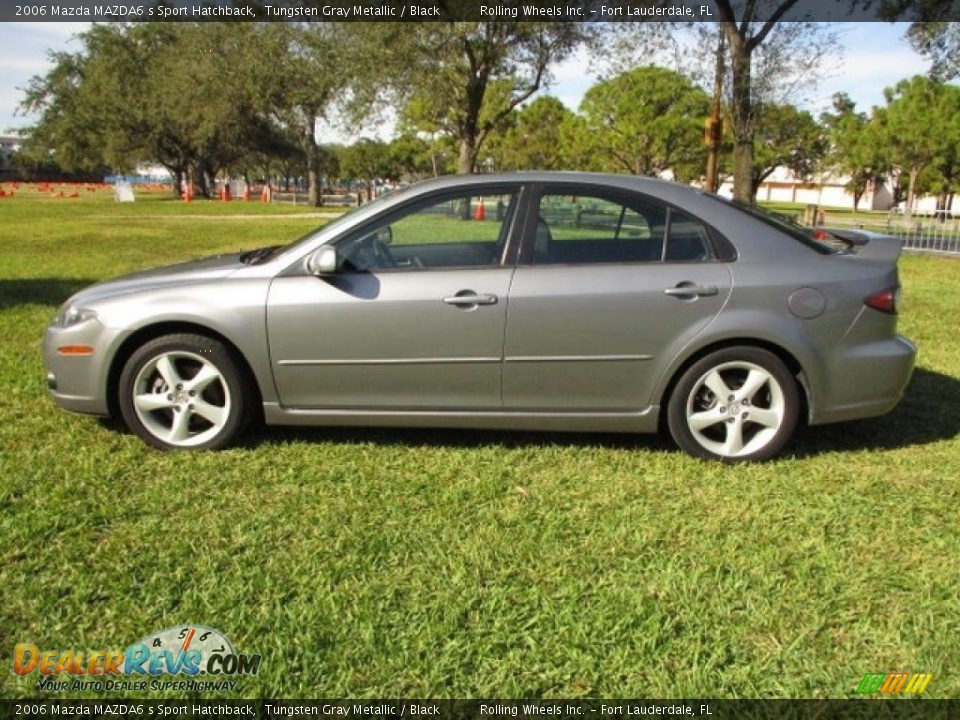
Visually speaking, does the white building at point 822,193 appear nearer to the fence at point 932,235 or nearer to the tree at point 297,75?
the tree at point 297,75

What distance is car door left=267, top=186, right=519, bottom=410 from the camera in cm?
361

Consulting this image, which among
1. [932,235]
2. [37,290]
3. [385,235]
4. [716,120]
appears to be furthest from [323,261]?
[932,235]

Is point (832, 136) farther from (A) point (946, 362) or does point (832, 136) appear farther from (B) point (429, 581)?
(B) point (429, 581)

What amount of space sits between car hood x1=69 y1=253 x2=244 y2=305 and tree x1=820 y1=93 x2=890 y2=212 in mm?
48935

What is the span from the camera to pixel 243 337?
3.68 metres

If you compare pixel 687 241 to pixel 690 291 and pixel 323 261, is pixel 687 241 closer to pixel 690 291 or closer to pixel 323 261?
pixel 690 291

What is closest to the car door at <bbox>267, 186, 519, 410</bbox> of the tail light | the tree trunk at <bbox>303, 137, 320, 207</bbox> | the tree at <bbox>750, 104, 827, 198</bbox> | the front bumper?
the front bumper

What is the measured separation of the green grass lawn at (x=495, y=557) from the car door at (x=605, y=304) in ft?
1.32

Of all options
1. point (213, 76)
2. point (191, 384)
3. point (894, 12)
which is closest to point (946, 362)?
point (191, 384)

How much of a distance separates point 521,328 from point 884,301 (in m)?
1.86

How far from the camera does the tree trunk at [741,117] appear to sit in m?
16.2

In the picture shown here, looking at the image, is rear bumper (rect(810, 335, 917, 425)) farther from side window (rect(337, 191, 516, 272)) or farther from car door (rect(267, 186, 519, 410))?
side window (rect(337, 191, 516, 272))

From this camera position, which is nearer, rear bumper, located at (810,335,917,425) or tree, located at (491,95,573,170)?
rear bumper, located at (810,335,917,425)
